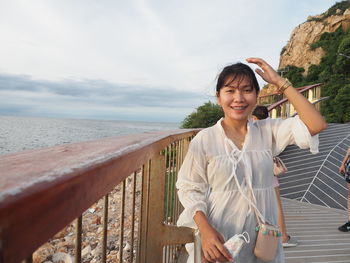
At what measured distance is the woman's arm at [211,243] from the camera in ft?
4.25

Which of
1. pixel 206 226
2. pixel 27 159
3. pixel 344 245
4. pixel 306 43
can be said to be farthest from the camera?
pixel 306 43

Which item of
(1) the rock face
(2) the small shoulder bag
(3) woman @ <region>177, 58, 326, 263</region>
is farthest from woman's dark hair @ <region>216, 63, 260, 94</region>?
(1) the rock face

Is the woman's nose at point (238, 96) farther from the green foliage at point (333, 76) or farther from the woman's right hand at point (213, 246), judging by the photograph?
the green foliage at point (333, 76)

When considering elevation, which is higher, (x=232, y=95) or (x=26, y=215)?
(x=232, y=95)

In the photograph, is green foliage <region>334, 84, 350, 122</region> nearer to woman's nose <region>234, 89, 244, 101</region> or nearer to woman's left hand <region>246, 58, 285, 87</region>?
woman's left hand <region>246, 58, 285, 87</region>

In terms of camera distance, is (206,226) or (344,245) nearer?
(206,226)

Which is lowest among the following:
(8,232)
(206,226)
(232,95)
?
(206,226)

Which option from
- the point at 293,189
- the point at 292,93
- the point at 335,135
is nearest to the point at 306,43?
the point at 335,135

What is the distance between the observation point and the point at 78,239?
28.5 inches

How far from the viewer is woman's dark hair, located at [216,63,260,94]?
1600 millimetres

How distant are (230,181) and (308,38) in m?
53.0

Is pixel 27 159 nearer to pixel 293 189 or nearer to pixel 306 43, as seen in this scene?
pixel 293 189

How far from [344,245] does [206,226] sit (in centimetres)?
273

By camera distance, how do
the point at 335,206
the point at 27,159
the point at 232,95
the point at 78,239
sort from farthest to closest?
the point at 335,206 < the point at 232,95 < the point at 78,239 < the point at 27,159
